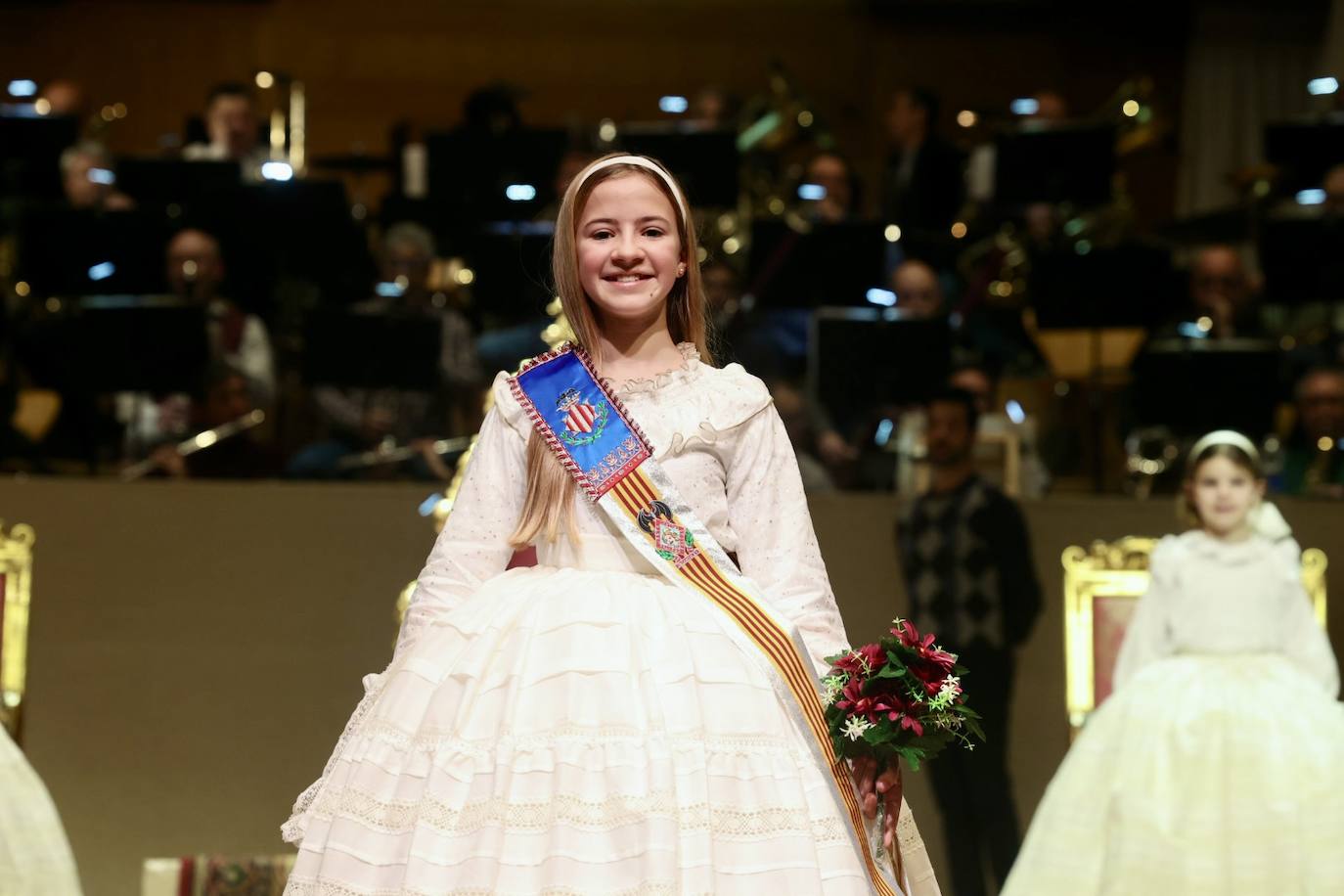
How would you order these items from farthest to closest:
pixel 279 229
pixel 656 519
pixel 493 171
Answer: pixel 493 171 < pixel 279 229 < pixel 656 519

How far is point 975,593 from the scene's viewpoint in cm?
557

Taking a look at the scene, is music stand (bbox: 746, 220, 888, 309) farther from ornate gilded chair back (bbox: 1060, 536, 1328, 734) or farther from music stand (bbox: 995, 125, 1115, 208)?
ornate gilded chair back (bbox: 1060, 536, 1328, 734)

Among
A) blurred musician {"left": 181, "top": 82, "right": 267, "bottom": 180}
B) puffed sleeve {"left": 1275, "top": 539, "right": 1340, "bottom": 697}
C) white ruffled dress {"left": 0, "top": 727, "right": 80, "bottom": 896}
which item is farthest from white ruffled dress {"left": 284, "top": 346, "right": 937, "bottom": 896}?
blurred musician {"left": 181, "top": 82, "right": 267, "bottom": 180}

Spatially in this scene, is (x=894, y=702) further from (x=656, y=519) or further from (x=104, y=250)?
(x=104, y=250)

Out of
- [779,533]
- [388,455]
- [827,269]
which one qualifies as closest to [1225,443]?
[827,269]

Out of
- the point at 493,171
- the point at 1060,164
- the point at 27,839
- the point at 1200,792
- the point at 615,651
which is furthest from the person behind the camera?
the point at 1060,164

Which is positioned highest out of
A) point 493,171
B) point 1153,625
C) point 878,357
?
point 493,171

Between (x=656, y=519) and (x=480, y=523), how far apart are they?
10.7 inches

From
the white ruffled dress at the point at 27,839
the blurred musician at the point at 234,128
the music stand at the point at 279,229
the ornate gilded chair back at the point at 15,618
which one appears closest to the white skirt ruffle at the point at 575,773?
the white ruffled dress at the point at 27,839

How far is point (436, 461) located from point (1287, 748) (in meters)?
2.68

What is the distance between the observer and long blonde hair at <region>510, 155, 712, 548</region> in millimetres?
2783

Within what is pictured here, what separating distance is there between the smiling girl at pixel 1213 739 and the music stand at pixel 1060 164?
Result: 1.84 m

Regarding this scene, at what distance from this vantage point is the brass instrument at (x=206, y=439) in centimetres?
594

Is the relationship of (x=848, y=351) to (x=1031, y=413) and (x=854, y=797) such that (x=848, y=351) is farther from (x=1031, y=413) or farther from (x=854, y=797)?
(x=854, y=797)
